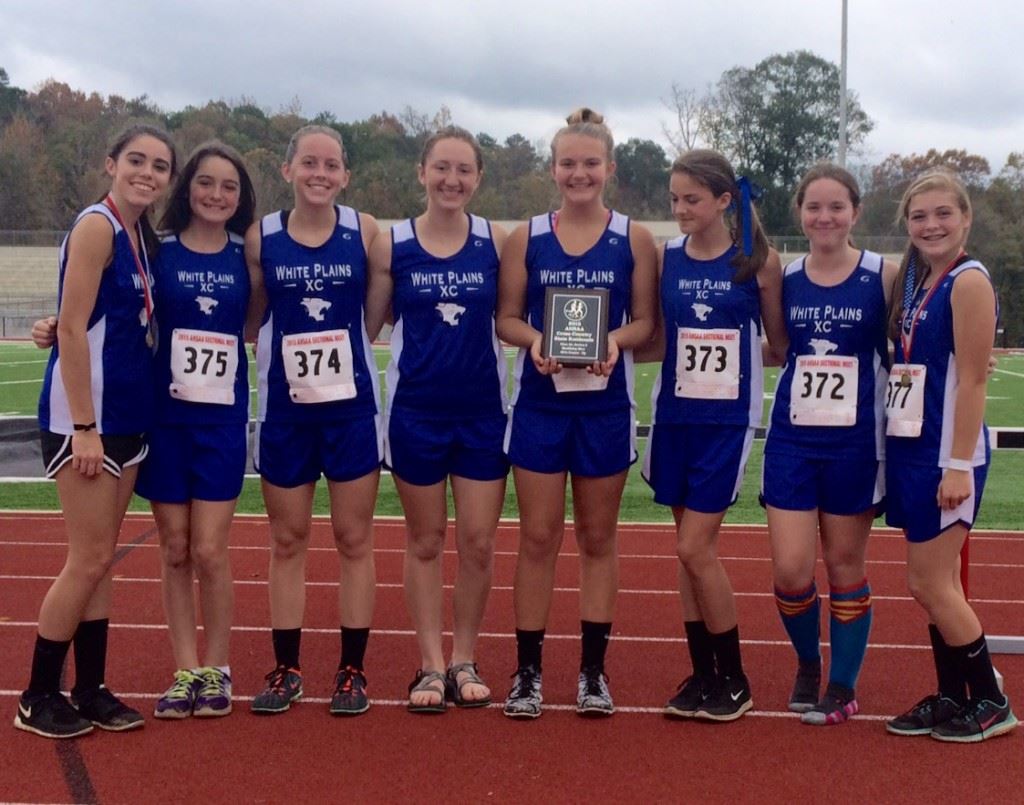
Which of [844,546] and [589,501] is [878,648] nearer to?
[844,546]

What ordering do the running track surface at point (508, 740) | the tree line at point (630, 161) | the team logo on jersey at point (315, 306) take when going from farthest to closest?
1. the tree line at point (630, 161)
2. the team logo on jersey at point (315, 306)
3. the running track surface at point (508, 740)

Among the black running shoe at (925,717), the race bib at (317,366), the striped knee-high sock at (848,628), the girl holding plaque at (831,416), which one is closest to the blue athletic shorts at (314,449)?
the race bib at (317,366)

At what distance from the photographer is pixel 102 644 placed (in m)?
3.92

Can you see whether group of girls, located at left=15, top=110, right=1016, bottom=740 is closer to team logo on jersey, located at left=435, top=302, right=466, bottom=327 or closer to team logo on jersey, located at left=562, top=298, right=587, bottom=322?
team logo on jersey, located at left=435, top=302, right=466, bottom=327

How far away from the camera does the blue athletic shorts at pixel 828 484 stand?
384 cm

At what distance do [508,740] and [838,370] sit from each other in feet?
5.15

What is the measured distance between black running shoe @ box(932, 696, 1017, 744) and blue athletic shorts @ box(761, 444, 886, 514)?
71cm

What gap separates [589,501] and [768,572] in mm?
2691

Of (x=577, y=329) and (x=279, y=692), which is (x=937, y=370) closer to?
(x=577, y=329)

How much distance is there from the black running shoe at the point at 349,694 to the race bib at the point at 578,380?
1.21m

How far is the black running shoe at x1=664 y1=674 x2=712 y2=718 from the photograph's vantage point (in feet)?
13.0

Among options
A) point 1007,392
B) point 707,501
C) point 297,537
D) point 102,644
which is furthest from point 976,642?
point 1007,392

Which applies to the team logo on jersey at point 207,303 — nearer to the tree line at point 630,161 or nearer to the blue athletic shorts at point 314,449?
the blue athletic shorts at point 314,449

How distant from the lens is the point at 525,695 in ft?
13.1
